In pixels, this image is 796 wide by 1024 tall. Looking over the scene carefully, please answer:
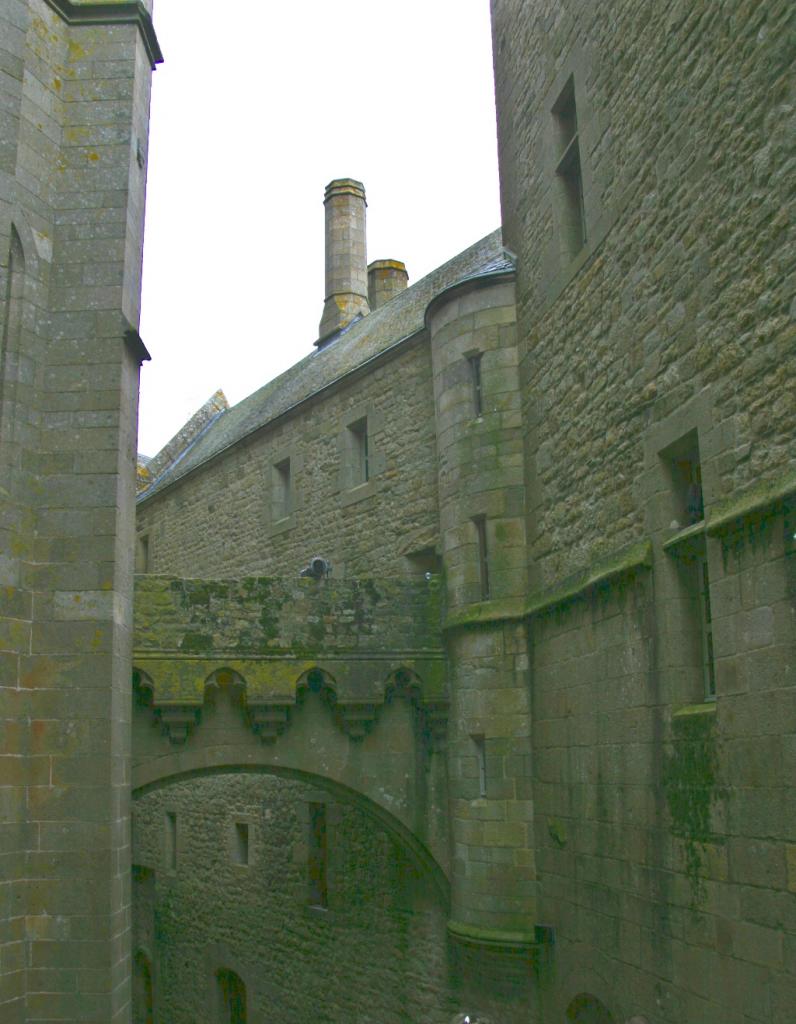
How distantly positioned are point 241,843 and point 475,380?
324 inches

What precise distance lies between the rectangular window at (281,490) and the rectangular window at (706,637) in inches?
361

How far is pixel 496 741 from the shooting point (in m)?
9.75

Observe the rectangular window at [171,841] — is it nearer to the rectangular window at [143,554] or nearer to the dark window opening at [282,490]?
the rectangular window at [143,554]

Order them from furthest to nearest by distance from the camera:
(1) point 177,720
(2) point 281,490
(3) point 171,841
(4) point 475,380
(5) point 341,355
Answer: (3) point 171,841, (5) point 341,355, (2) point 281,490, (4) point 475,380, (1) point 177,720

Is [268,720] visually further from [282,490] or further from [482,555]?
[282,490]

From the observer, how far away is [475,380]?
10734mm

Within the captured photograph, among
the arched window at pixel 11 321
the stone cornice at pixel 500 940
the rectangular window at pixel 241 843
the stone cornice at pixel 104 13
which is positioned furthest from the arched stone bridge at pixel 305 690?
the rectangular window at pixel 241 843

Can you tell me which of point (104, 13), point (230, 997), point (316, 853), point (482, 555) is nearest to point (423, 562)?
point (482, 555)

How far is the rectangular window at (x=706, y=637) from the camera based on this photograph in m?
6.83

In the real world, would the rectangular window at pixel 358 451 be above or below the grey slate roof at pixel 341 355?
below

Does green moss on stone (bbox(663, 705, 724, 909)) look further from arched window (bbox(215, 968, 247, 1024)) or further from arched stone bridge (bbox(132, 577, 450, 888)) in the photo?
arched window (bbox(215, 968, 247, 1024))

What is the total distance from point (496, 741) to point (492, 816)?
2.09ft

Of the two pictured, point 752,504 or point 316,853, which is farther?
point 316,853

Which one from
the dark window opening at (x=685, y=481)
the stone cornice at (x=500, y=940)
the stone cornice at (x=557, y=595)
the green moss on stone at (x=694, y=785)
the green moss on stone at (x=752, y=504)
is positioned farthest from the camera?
the stone cornice at (x=500, y=940)
